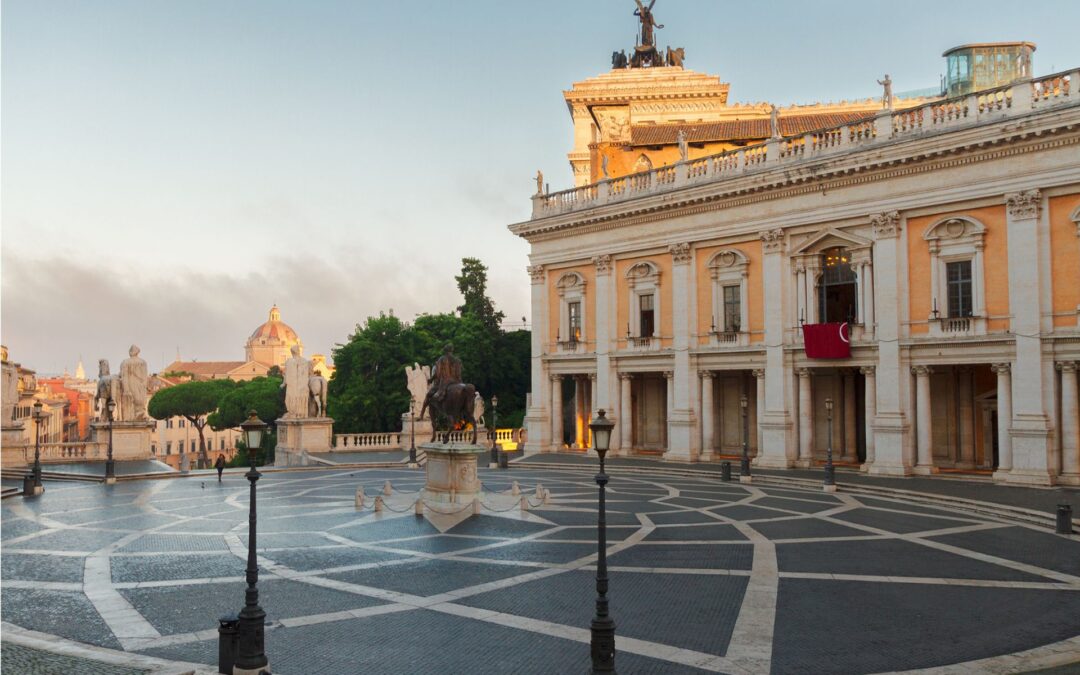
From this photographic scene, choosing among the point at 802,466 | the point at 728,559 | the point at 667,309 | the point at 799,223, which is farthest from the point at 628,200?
the point at 728,559

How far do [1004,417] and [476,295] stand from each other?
40.3 metres

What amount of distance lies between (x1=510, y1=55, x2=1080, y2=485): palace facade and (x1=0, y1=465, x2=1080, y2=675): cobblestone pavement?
7.70m

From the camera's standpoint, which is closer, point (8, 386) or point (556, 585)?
point (556, 585)

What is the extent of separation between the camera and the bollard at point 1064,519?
709 inches

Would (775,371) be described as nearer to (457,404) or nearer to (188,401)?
(457,404)

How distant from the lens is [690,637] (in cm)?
1088

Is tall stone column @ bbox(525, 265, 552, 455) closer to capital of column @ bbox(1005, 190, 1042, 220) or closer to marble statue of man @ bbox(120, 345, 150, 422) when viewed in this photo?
marble statue of man @ bbox(120, 345, 150, 422)

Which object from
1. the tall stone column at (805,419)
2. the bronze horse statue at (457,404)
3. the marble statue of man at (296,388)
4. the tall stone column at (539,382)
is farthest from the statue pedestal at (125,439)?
the tall stone column at (805,419)

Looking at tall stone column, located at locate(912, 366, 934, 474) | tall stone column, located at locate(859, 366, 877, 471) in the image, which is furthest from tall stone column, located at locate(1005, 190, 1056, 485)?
tall stone column, located at locate(859, 366, 877, 471)

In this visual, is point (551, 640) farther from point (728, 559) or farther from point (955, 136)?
point (955, 136)

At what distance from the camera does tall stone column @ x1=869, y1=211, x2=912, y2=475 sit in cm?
2894

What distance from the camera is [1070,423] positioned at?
2558cm

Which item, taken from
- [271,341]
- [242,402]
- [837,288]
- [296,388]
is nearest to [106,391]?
[296,388]

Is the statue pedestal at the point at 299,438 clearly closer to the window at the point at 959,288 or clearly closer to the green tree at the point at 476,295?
the green tree at the point at 476,295
